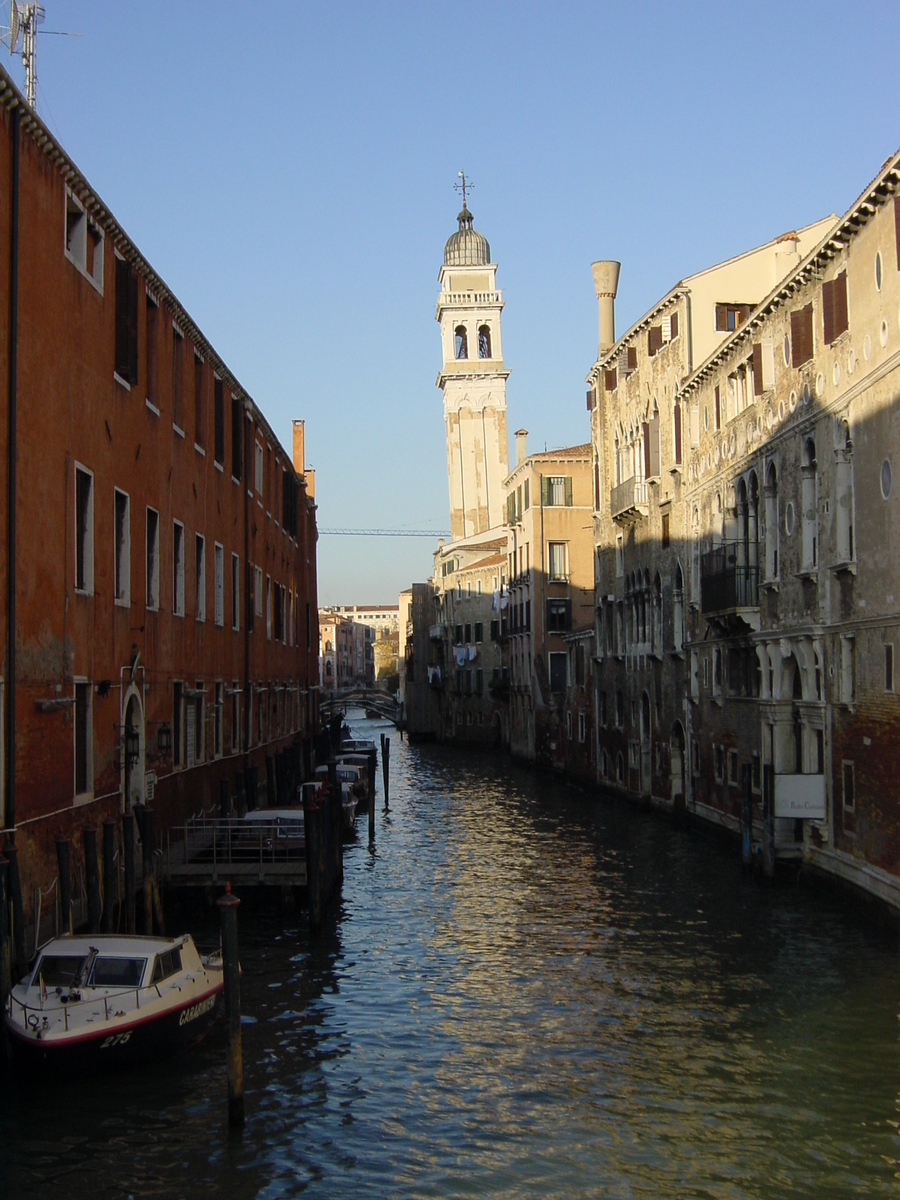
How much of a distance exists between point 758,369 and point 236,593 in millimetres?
12796

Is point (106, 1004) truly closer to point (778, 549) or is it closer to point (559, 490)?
point (778, 549)

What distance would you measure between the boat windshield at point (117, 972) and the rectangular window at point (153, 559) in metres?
8.99

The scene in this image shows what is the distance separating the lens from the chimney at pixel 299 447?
54406 millimetres

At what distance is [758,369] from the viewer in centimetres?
2428

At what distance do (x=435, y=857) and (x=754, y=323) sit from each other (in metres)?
12.7

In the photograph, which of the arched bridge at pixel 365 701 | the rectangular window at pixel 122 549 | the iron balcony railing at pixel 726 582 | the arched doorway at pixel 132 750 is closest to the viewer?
the rectangular window at pixel 122 549

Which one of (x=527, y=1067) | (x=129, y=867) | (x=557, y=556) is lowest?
(x=527, y=1067)

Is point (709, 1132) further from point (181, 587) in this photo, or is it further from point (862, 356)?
point (181, 587)

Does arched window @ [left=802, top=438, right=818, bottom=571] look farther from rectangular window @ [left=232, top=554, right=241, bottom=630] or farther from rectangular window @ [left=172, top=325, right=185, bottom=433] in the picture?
rectangular window @ [left=232, top=554, right=241, bottom=630]

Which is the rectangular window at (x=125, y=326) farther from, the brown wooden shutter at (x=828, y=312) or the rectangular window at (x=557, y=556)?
the rectangular window at (x=557, y=556)

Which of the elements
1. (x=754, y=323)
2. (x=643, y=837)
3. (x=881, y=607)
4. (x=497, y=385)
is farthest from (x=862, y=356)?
(x=497, y=385)

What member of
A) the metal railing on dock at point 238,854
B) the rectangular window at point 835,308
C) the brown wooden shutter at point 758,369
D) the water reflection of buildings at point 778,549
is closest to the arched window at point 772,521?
the water reflection of buildings at point 778,549

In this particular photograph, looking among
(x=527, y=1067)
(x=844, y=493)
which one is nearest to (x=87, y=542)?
(x=527, y=1067)

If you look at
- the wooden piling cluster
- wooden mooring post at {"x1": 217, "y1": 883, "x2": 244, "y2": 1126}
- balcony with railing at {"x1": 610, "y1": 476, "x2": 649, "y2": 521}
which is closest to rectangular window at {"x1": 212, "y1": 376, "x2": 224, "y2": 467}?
the wooden piling cluster
